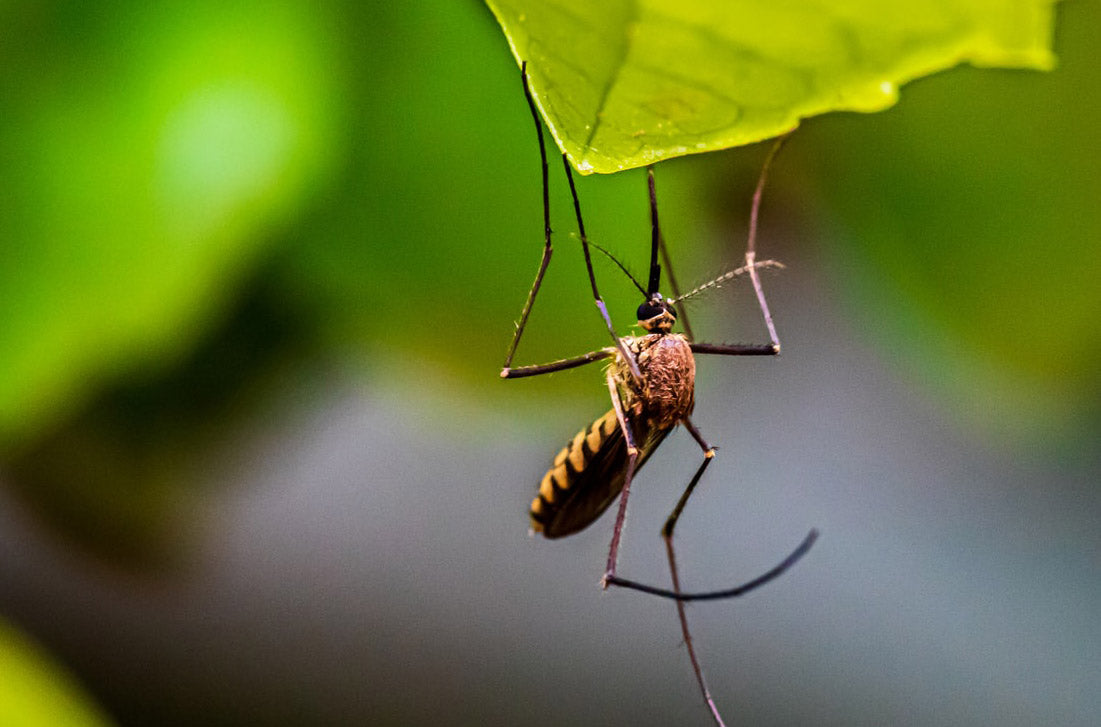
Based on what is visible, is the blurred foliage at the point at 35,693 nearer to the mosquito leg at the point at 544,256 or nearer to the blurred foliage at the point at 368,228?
the blurred foliage at the point at 368,228

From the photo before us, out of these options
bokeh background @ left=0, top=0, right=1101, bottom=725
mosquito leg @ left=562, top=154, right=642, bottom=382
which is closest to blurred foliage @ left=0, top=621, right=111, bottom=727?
bokeh background @ left=0, top=0, right=1101, bottom=725

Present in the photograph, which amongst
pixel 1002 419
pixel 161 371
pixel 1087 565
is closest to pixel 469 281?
pixel 161 371

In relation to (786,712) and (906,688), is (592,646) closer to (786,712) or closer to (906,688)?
(786,712)

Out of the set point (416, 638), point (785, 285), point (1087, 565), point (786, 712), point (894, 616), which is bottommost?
point (416, 638)

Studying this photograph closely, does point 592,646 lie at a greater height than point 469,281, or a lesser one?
lesser

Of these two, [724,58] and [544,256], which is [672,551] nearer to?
[544,256]

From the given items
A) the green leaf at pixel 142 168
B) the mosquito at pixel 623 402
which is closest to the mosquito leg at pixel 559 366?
the mosquito at pixel 623 402

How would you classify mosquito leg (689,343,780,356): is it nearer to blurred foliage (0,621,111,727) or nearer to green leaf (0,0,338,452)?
green leaf (0,0,338,452)
